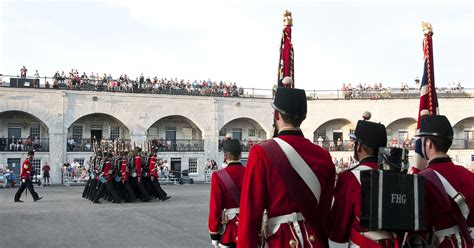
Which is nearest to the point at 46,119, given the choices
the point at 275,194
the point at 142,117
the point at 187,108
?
the point at 142,117

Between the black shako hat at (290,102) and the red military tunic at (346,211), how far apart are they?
0.63m

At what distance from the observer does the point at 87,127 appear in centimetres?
4166

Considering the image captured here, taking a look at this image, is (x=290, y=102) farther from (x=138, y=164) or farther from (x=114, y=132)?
(x=114, y=132)

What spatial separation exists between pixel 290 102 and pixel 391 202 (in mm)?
1134

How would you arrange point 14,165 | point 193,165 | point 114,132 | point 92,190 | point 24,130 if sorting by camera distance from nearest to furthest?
point 92,190 → point 14,165 → point 24,130 → point 114,132 → point 193,165

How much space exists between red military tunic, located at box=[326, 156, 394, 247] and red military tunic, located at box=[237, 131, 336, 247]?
6 centimetres

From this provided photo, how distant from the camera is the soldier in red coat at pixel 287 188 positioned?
12.1 ft

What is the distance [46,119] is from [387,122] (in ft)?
96.3

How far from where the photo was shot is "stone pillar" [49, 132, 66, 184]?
37750 millimetres

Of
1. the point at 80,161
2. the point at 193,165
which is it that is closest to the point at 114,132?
the point at 80,161

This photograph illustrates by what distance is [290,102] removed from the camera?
398 cm

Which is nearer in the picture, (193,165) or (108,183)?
(108,183)

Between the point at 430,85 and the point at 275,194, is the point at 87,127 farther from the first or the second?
the point at 275,194

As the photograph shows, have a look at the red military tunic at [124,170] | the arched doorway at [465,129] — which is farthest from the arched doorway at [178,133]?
the arched doorway at [465,129]
